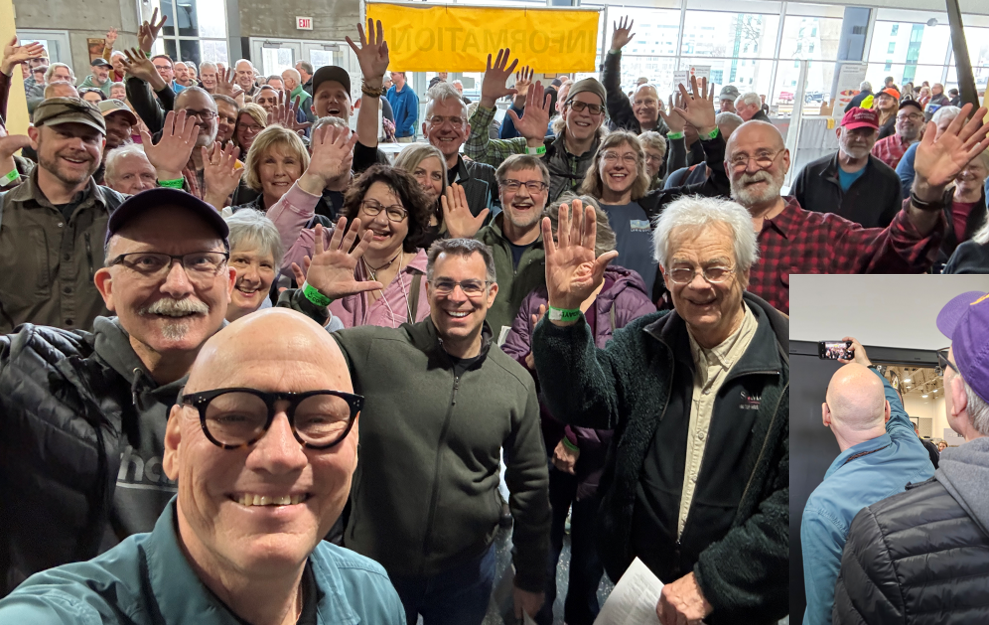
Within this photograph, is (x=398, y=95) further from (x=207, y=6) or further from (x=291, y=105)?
(x=207, y=6)

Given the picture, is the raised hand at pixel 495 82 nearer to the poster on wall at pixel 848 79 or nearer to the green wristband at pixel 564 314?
the green wristband at pixel 564 314

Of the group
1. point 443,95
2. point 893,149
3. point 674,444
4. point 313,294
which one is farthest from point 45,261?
point 893,149

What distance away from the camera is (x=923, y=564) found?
0.82m

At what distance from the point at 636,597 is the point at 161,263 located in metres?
1.46

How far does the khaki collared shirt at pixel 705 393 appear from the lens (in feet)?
5.42

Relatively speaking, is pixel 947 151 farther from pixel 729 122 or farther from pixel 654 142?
pixel 729 122

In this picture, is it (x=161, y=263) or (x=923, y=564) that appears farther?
(x=161, y=263)

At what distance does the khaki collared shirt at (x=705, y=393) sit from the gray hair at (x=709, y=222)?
16 centimetres

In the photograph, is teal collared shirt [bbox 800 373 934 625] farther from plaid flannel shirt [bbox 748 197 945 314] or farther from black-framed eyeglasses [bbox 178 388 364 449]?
plaid flannel shirt [bbox 748 197 945 314]

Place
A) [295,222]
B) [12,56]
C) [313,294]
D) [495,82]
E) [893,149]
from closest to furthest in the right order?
[313,294] → [295,222] → [12,56] → [495,82] → [893,149]

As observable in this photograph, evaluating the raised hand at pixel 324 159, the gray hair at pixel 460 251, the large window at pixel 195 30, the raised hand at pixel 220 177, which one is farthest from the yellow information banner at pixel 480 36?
the large window at pixel 195 30

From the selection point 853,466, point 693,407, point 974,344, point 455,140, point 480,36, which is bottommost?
point 693,407

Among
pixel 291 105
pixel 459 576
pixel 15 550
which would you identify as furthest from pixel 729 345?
pixel 291 105

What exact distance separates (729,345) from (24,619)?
5.11ft
